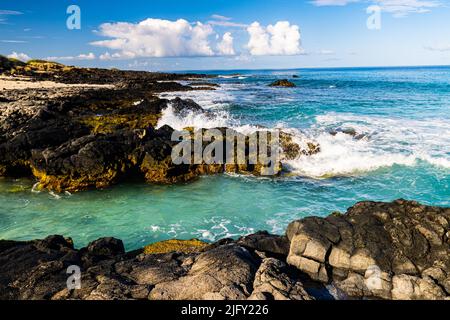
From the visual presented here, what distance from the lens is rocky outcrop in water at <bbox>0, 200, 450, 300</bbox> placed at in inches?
256

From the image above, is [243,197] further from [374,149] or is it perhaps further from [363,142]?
[363,142]

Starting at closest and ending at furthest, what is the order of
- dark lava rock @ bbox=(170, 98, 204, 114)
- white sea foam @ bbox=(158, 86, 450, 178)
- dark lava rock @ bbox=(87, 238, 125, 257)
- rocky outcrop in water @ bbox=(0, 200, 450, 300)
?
1. rocky outcrop in water @ bbox=(0, 200, 450, 300)
2. dark lava rock @ bbox=(87, 238, 125, 257)
3. white sea foam @ bbox=(158, 86, 450, 178)
4. dark lava rock @ bbox=(170, 98, 204, 114)

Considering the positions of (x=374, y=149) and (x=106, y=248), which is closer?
(x=106, y=248)

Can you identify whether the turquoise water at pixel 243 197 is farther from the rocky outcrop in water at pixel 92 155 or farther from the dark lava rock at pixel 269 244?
the dark lava rock at pixel 269 244

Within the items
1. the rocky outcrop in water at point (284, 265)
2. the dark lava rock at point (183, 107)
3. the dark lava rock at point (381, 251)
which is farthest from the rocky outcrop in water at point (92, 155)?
the dark lava rock at point (381, 251)

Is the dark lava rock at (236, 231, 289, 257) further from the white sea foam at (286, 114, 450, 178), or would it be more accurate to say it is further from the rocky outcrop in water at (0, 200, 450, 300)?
the white sea foam at (286, 114, 450, 178)

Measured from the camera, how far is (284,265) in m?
7.55

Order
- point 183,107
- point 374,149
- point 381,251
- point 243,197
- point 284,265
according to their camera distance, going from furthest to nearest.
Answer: point 183,107
point 374,149
point 243,197
point 381,251
point 284,265

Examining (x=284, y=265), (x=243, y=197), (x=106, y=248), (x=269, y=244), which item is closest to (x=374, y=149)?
(x=243, y=197)

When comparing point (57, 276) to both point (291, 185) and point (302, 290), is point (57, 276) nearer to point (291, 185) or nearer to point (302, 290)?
point (302, 290)

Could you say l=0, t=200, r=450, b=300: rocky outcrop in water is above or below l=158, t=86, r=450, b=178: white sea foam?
below

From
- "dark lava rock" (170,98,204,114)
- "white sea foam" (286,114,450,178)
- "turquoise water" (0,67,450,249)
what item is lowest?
"turquoise water" (0,67,450,249)

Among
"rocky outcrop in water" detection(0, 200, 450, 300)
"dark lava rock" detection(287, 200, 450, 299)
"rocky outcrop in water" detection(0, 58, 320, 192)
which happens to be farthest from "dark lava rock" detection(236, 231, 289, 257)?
"rocky outcrop in water" detection(0, 58, 320, 192)

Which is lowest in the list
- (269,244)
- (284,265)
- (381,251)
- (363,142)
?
(269,244)
